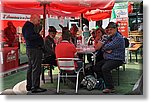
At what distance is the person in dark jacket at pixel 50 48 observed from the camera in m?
7.16

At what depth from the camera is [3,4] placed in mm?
7125

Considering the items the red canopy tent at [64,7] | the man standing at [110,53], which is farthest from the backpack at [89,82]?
the red canopy tent at [64,7]

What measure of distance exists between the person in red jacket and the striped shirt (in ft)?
5.24

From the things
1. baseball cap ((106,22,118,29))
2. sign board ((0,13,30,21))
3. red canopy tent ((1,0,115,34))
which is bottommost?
baseball cap ((106,22,118,29))

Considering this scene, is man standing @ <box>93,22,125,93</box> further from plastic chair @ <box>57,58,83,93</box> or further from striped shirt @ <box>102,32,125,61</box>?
plastic chair @ <box>57,58,83,93</box>

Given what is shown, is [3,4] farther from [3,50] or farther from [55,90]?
[55,90]

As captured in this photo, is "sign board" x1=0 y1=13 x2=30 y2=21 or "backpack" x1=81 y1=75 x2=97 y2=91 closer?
"sign board" x1=0 y1=13 x2=30 y2=21

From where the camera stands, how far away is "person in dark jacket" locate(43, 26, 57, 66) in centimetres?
716

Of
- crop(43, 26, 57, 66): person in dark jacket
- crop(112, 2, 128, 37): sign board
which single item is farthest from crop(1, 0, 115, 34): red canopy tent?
crop(43, 26, 57, 66): person in dark jacket

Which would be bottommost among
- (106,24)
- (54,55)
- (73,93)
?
(73,93)

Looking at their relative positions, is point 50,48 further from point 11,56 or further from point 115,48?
point 115,48

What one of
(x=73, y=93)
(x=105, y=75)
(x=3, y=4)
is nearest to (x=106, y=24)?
(x=105, y=75)

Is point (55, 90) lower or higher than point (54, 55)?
lower

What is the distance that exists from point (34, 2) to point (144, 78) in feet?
7.58
